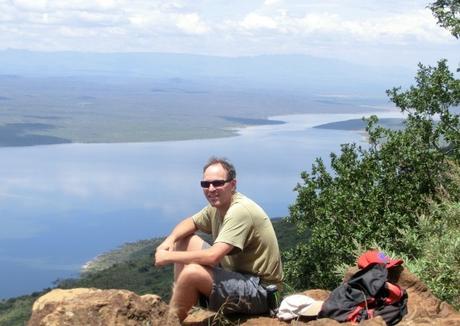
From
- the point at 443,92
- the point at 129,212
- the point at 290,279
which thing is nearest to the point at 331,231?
the point at 290,279

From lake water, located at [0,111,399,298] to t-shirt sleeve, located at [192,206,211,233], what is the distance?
238ft

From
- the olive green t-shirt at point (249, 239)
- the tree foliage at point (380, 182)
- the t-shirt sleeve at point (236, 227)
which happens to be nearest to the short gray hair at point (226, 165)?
the olive green t-shirt at point (249, 239)

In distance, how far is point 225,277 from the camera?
14.9 ft

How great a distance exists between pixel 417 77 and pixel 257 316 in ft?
28.9

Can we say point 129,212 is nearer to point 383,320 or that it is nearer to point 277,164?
point 277,164

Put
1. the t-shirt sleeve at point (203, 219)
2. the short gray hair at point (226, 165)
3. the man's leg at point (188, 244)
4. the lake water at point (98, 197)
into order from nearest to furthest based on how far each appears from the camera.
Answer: the short gray hair at point (226, 165) < the man's leg at point (188, 244) < the t-shirt sleeve at point (203, 219) < the lake water at point (98, 197)

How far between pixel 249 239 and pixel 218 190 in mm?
414

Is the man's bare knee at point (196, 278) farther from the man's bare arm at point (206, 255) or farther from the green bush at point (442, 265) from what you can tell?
the green bush at point (442, 265)

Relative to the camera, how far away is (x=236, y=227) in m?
Answer: 4.47

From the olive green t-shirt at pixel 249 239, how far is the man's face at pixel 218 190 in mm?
65

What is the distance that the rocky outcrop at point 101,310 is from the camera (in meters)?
3.59

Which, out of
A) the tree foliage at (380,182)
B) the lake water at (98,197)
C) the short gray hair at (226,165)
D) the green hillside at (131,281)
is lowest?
the lake water at (98,197)

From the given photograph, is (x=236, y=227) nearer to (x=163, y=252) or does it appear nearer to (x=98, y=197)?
(x=163, y=252)

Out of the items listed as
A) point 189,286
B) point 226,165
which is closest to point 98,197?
point 226,165
